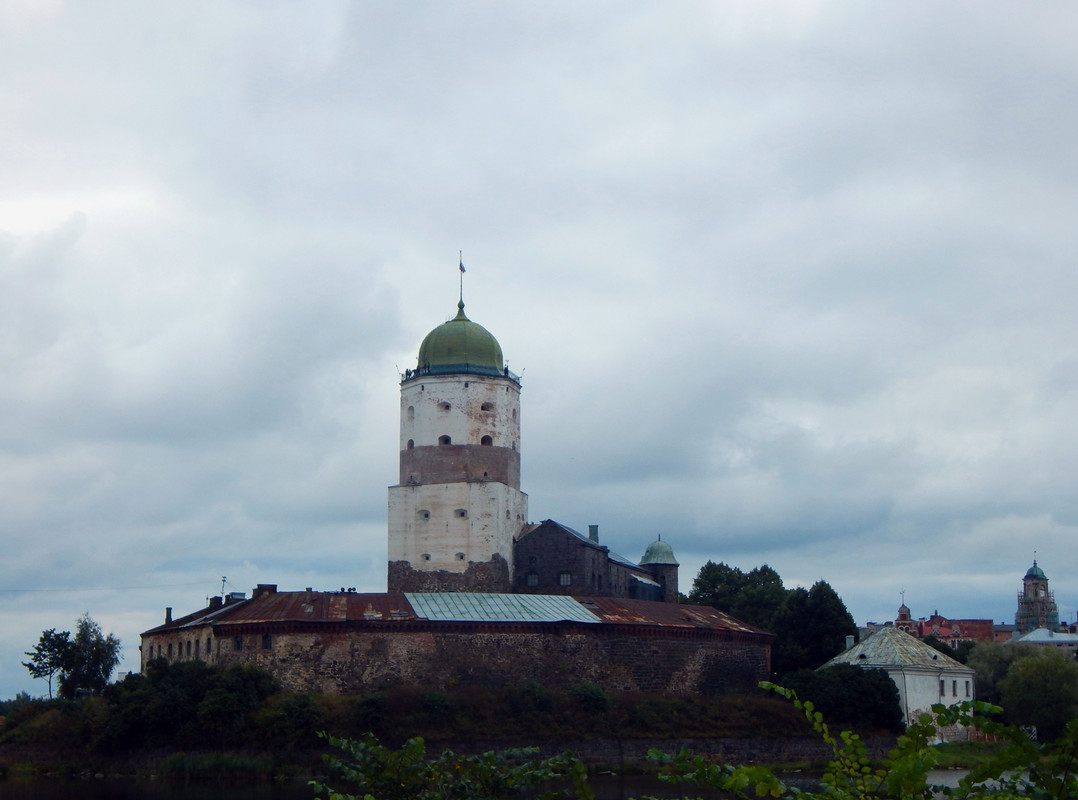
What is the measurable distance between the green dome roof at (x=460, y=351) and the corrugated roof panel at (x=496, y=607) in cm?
1129

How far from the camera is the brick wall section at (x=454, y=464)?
60.0 m

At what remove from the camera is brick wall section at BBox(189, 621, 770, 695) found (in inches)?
1960

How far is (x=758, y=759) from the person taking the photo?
4769 cm

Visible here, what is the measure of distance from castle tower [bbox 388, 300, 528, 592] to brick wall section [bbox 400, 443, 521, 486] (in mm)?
45

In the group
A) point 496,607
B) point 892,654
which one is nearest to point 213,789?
point 496,607

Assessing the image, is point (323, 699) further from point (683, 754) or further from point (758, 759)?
point (683, 754)

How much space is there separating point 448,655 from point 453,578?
8.93 metres

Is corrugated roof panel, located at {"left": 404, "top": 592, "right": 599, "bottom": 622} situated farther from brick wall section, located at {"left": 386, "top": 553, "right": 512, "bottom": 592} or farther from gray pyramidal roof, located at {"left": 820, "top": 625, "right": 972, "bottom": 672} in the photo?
gray pyramidal roof, located at {"left": 820, "top": 625, "right": 972, "bottom": 672}

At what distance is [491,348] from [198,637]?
18923 millimetres

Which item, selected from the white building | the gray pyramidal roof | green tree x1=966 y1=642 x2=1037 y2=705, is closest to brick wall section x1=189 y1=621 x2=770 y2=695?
the gray pyramidal roof

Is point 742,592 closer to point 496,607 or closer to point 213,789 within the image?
point 496,607

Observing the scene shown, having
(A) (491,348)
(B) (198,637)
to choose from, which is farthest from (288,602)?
(A) (491,348)

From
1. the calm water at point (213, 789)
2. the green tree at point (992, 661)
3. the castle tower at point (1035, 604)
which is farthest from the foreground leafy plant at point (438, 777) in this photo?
the castle tower at point (1035, 604)

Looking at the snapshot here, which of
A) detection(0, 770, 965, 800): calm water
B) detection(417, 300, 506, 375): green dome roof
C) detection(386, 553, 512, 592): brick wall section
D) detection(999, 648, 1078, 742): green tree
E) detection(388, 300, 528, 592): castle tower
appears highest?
detection(417, 300, 506, 375): green dome roof
